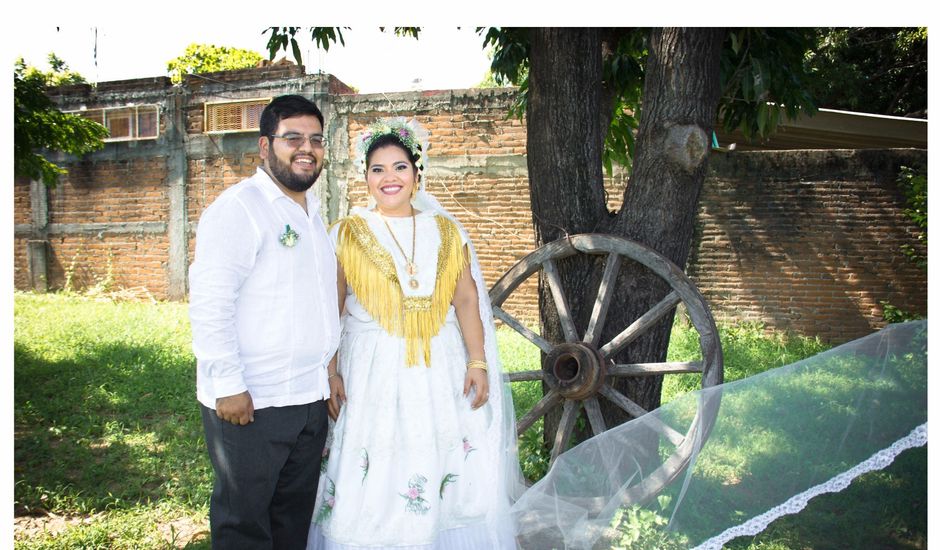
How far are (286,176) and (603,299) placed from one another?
1.62 m

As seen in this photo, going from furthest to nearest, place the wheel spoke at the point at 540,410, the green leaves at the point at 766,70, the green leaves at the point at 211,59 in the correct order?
the green leaves at the point at 211,59
the green leaves at the point at 766,70
the wheel spoke at the point at 540,410

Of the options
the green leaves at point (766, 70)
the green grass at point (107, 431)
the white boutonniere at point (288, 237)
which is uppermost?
A: the green leaves at point (766, 70)

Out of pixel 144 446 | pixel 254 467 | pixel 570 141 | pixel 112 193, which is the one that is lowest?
pixel 144 446

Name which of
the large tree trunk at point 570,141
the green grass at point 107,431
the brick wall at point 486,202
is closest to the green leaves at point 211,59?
the brick wall at point 486,202

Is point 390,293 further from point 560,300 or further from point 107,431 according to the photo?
point 107,431

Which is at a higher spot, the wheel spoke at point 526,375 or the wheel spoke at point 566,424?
the wheel spoke at point 526,375

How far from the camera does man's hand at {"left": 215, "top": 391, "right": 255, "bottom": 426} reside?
2.11 m

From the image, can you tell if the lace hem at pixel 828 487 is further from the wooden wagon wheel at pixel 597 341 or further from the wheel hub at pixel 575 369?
the wheel hub at pixel 575 369

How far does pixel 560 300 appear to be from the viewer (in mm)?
3373

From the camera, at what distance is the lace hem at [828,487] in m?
2.25

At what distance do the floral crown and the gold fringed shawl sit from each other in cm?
30

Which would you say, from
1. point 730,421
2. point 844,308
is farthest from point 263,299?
point 844,308

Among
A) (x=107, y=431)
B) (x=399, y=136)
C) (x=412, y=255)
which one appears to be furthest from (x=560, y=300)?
(x=107, y=431)

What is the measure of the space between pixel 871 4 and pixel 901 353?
1524 mm
